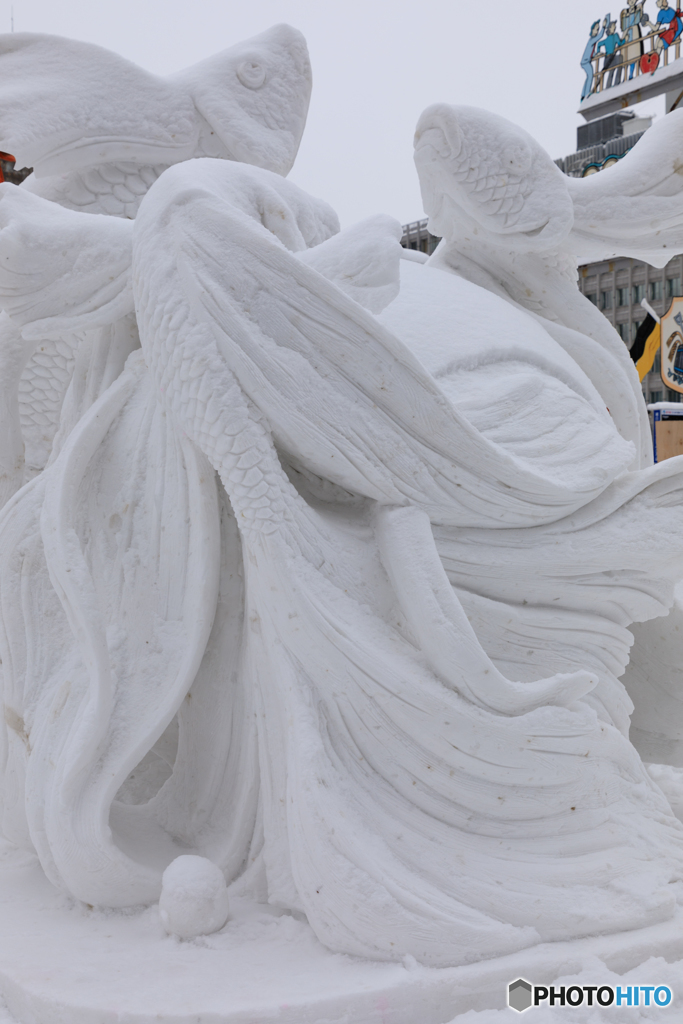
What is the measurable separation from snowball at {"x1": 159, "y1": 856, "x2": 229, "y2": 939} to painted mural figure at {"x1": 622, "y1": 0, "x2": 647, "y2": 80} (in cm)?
1517

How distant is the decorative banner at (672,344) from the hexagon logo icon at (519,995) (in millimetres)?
10505

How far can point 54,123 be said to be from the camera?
1.99 m

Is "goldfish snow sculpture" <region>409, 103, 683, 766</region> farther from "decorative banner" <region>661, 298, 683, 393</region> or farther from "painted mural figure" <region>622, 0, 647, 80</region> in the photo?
"painted mural figure" <region>622, 0, 647, 80</region>

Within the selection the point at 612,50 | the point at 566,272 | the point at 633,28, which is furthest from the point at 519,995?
the point at 612,50

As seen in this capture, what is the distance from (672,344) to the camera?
1152cm

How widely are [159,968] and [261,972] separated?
6.2 inches

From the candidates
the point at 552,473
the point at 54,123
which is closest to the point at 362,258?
the point at 552,473

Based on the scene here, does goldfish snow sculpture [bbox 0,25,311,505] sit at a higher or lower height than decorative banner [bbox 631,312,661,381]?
lower

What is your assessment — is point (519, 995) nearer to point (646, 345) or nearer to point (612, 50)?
point (646, 345)

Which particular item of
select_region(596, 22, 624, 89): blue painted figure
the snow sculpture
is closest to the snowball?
the snow sculpture

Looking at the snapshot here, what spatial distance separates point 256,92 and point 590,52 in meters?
14.6

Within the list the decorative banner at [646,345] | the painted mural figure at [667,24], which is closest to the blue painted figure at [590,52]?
the painted mural figure at [667,24]

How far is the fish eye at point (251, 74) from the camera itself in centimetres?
216

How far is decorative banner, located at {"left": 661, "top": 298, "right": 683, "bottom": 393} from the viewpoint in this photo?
11.1 metres
